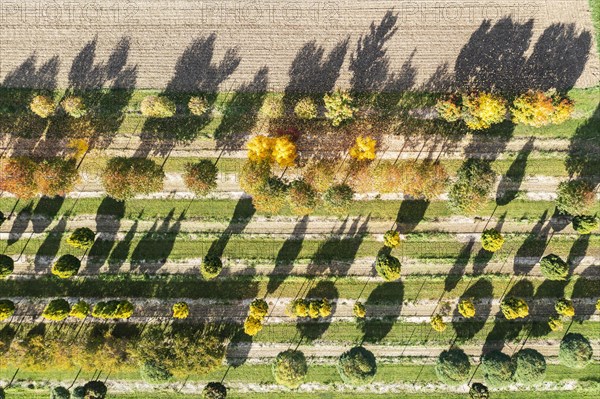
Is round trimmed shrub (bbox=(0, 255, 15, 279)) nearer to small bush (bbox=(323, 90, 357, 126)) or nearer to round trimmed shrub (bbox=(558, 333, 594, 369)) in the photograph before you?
small bush (bbox=(323, 90, 357, 126))

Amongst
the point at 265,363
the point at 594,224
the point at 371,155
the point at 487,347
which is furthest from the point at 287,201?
the point at 594,224

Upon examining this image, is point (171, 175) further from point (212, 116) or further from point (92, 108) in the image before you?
point (92, 108)

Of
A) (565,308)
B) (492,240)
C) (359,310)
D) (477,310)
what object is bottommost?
(359,310)

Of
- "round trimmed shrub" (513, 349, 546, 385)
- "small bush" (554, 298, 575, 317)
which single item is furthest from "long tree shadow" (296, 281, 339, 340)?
"small bush" (554, 298, 575, 317)

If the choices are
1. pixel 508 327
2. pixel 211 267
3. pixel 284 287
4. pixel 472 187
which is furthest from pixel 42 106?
pixel 508 327

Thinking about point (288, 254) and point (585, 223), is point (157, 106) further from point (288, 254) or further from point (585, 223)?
point (585, 223)

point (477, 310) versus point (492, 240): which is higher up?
point (492, 240)

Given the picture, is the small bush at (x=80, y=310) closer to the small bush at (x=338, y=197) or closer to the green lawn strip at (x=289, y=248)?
the green lawn strip at (x=289, y=248)
